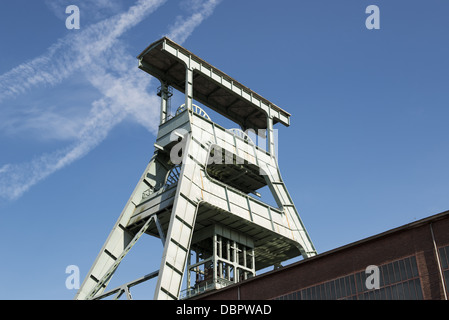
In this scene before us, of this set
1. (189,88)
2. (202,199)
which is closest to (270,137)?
(189,88)

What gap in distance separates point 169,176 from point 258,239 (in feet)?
24.9

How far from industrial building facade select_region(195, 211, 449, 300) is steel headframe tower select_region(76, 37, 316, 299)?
6736mm

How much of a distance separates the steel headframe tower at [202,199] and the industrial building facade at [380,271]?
6.74 m

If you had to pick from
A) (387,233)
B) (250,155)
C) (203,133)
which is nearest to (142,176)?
(203,133)

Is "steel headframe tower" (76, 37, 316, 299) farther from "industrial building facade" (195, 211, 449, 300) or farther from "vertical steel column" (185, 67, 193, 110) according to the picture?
"industrial building facade" (195, 211, 449, 300)

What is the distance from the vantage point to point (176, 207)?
3312 cm

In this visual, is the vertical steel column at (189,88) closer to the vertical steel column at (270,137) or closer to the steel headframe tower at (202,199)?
the steel headframe tower at (202,199)

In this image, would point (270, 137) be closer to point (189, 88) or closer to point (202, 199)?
point (189, 88)

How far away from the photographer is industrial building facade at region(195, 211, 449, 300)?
74.2 feet

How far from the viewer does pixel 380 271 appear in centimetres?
2419

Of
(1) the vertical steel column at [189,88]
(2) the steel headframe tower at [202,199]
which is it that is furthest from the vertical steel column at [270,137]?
(1) the vertical steel column at [189,88]

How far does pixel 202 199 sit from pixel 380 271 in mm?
13738
